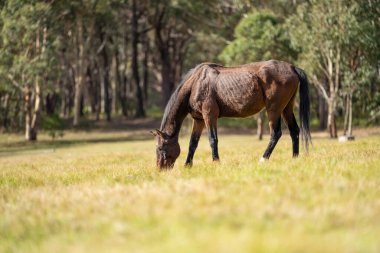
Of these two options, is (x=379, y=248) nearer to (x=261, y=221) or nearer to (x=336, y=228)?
(x=336, y=228)

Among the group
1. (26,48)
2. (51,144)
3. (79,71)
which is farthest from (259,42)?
(79,71)

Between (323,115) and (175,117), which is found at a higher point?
(323,115)

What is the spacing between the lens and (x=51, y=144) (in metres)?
41.9

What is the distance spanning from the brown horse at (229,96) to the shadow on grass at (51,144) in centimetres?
2368

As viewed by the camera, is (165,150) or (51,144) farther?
(51,144)

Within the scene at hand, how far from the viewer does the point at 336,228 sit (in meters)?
6.11

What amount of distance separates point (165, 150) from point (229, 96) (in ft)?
7.28

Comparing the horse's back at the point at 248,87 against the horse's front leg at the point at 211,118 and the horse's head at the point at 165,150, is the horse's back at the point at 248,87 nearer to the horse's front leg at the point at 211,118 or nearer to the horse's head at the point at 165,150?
the horse's front leg at the point at 211,118

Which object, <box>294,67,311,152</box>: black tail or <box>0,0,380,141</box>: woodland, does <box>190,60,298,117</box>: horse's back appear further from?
<box>0,0,380,141</box>: woodland

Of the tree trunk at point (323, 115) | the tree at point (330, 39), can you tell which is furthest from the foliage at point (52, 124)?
the tree at point (330, 39)

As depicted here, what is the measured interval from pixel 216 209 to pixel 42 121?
49988mm

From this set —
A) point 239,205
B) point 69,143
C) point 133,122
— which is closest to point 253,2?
point 133,122

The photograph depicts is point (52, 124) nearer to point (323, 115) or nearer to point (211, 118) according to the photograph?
point (323, 115)

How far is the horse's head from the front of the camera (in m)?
14.3
